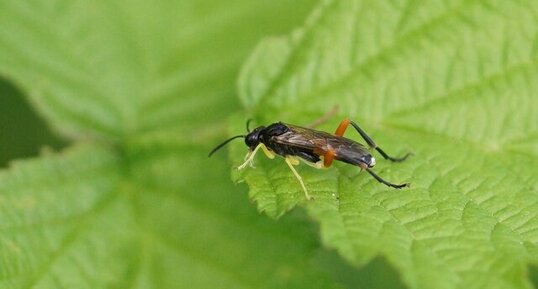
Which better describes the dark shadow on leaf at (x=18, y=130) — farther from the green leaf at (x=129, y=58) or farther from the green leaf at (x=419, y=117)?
the green leaf at (x=419, y=117)

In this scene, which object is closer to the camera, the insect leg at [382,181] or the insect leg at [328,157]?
the insect leg at [382,181]

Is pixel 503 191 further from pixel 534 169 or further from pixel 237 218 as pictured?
pixel 237 218

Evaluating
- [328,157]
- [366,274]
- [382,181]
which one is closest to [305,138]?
[328,157]

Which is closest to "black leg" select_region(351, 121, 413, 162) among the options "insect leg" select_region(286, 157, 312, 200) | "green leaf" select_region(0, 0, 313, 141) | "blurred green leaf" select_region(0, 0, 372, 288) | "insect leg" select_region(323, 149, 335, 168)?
"insect leg" select_region(323, 149, 335, 168)

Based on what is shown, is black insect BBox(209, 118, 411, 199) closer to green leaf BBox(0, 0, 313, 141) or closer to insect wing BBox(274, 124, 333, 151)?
insect wing BBox(274, 124, 333, 151)

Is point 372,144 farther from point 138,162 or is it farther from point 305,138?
point 138,162

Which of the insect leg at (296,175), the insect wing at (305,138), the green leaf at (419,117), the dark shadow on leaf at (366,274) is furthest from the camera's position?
the dark shadow on leaf at (366,274)

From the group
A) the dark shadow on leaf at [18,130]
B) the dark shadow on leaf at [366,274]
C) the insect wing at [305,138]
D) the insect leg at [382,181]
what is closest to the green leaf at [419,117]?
the insect leg at [382,181]
